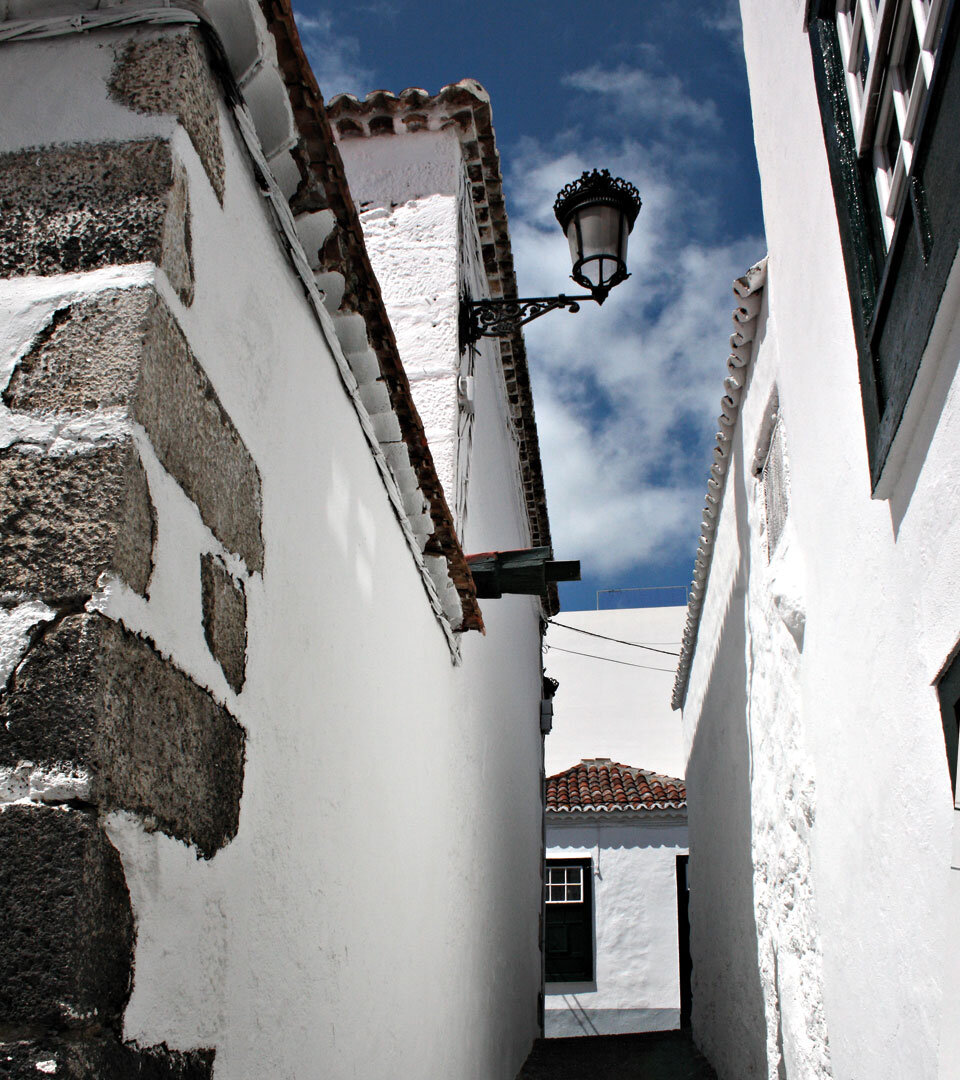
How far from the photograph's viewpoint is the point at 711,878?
7641mm

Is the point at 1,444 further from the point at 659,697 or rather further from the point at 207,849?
the point at 659,697

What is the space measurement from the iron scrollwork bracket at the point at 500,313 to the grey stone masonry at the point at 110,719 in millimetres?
4216

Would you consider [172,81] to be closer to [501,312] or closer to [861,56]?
[861,56]

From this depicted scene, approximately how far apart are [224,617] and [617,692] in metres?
16.2

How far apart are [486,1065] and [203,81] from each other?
17.1 feet

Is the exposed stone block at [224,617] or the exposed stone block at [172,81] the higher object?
the exposed stone block at [172,81]

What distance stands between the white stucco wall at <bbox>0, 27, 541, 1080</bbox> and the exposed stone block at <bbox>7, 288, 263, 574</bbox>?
0.04 meters

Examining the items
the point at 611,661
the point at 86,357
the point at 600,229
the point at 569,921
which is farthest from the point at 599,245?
the point at 611,661

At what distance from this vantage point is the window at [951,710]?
2.12 meters

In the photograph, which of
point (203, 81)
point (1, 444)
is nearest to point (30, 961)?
point (1, 444)

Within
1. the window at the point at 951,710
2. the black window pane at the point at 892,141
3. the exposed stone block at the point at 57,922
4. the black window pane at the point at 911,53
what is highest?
the black window pane at the point at 911,53

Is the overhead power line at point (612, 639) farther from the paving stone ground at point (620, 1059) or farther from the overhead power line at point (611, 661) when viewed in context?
the paving stone ground at point (620, 1059)

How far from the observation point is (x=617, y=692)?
17406 mm

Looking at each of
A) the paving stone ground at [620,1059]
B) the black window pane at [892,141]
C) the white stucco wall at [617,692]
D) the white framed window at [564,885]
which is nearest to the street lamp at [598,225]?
the black window pane at [892,141]
